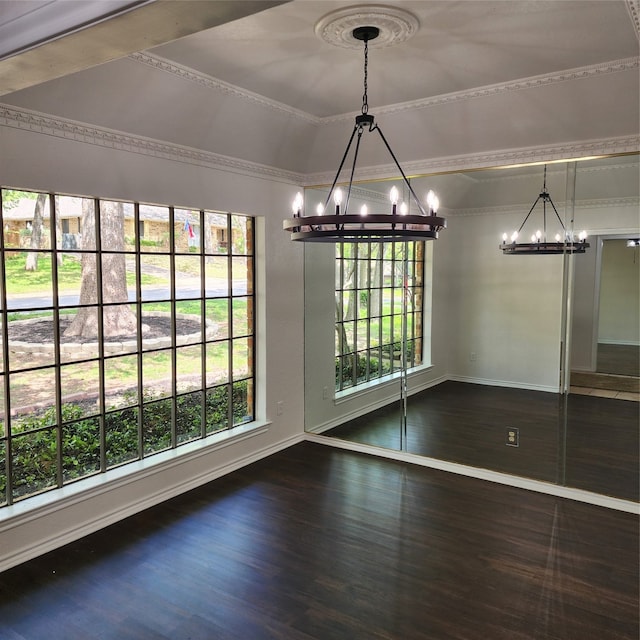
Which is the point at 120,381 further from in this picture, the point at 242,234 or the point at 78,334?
the point at 242,234

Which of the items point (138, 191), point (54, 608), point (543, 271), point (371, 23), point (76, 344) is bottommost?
point (54, 608)

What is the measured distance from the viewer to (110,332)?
365 centimetres

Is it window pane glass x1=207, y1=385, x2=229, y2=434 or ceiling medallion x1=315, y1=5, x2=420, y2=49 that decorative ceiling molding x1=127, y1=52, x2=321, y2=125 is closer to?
ceiling medallion x1=315, y1=5, x2=420, y2=49

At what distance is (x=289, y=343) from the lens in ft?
16.7

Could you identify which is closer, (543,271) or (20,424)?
(20,424)

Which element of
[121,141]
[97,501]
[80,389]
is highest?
[121,141]

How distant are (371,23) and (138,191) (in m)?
1.90

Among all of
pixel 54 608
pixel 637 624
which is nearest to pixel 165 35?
pixel 54 608

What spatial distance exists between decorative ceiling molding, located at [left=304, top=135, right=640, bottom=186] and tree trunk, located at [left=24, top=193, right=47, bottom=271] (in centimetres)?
255

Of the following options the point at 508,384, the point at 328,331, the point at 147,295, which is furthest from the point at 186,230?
the point at 508,384

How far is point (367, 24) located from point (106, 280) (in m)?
2.29

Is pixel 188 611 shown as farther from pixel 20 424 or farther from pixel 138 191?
pixel 138 191

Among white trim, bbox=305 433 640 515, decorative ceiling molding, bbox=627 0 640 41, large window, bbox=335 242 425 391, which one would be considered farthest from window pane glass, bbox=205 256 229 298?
decorative ceiling molding, bbox=627 0 640 41

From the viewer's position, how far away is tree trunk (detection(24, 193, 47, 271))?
3.20 m
